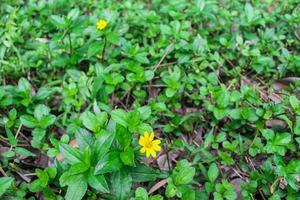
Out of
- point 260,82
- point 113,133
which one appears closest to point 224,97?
point 260,82

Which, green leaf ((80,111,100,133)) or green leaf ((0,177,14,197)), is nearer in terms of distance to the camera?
green leaf ((0,177,14,197))

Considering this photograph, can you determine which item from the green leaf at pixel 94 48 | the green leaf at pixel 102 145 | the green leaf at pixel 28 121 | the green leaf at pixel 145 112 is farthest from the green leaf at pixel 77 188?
the green leaf at pixel 94 48

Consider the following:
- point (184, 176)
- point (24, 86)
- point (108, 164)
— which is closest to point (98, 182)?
point (108, 164)

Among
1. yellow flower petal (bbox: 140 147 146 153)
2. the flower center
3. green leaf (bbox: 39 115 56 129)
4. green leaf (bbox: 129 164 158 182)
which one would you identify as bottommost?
green leaf (bbox: 129 164 158 182)

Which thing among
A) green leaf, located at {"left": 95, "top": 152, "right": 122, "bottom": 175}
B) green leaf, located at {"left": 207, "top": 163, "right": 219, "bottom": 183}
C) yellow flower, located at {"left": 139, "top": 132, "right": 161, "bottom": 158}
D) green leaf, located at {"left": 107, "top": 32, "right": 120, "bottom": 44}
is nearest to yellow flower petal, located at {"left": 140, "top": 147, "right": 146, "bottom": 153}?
yellow flower, located at {"left": 139, "top": 132, "right": 161, "bottom": 158}

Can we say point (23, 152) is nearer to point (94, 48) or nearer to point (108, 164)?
point (108, 164)

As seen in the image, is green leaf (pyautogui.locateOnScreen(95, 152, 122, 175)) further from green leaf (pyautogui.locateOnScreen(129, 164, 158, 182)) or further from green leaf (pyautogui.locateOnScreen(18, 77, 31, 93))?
green leaf (pyautogui.locateOnScreen(18, 77, 31, 93))

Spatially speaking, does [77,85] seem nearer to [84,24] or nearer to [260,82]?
[84,24]
